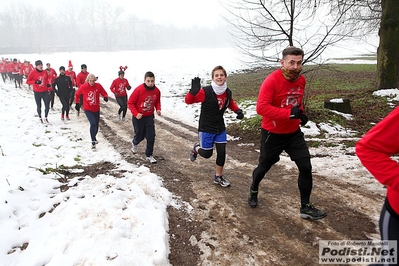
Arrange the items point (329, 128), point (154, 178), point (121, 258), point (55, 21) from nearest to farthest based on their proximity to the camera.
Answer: point (121, 258), point (154, 178), point (329, 128), point (55, 21)

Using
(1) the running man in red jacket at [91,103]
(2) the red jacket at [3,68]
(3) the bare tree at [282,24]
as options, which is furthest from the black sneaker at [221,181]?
(2) the red jacket at [3,68]

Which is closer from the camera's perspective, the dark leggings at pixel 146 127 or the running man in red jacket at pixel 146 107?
the running man in red jacket at pixel 146 107

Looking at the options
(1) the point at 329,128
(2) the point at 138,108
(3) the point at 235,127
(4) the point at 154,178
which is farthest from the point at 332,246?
(3) the point at 235,127

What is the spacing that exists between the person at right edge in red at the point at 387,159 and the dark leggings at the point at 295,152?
74.7 inches

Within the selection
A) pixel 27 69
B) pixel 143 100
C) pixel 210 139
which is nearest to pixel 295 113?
pixel 210 139

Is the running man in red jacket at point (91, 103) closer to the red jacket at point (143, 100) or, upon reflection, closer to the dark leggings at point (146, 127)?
the dark leggings at point (146, 127)

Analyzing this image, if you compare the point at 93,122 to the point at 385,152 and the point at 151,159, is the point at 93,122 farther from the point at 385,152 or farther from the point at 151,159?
the point at 385,152

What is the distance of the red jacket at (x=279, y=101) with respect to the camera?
3.59 m

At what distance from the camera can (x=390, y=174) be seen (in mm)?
1808

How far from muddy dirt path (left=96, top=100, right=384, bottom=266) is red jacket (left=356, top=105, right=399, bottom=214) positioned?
1712 mm

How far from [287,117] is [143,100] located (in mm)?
4165

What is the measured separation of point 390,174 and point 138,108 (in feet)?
19.0

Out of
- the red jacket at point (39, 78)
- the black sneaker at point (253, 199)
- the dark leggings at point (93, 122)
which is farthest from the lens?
the red jacket at point (39, 78)

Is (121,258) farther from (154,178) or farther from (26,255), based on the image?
(154,178)
